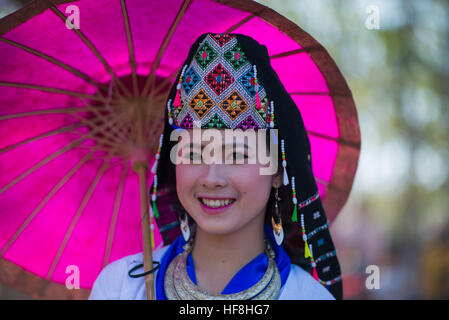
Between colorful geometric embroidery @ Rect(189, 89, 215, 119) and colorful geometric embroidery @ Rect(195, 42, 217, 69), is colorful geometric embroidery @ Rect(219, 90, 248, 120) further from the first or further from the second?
colorful geometric embroidery @ Rect(195, 42, 217, 69)

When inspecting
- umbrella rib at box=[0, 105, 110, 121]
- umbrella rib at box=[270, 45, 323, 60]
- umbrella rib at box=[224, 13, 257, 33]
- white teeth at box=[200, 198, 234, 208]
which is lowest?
white teeth at box=[200, 198, 234, 208]

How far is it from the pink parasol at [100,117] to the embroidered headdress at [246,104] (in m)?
0.16

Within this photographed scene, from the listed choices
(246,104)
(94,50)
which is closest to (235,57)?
(246,104)

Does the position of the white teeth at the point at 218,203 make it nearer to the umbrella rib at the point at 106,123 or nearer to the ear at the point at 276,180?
the ear at the point at 276,180

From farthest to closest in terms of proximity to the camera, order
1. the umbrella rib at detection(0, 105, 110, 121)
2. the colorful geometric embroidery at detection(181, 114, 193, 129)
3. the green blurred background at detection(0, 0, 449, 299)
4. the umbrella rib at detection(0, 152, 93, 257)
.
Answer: the green blurred background at detection(0, 0, 449, 299) → the umbrella rib at detection(0, 152, 93, 257) → the umbrella rib at detection(0, 105, 110, 121) → the colorful geometric embroidery at detection(181, 114, 193, 129)

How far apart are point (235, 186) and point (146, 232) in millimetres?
570

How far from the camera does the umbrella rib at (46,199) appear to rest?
2.43 m

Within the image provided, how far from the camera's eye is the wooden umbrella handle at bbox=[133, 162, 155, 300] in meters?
2.08

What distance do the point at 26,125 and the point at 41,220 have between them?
52cm

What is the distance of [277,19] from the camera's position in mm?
1922

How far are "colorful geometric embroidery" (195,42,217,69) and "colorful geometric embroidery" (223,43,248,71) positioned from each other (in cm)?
6

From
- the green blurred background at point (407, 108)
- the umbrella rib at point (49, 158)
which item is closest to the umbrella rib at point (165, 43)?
the umbrella rib at point (49, 158)

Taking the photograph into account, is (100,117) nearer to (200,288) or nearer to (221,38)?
(221,38)

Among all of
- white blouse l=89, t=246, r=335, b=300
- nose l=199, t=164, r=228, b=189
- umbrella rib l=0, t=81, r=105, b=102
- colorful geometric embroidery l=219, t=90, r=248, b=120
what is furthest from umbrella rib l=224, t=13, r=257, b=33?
white blouse l=89, t=246, r=335, b=300
